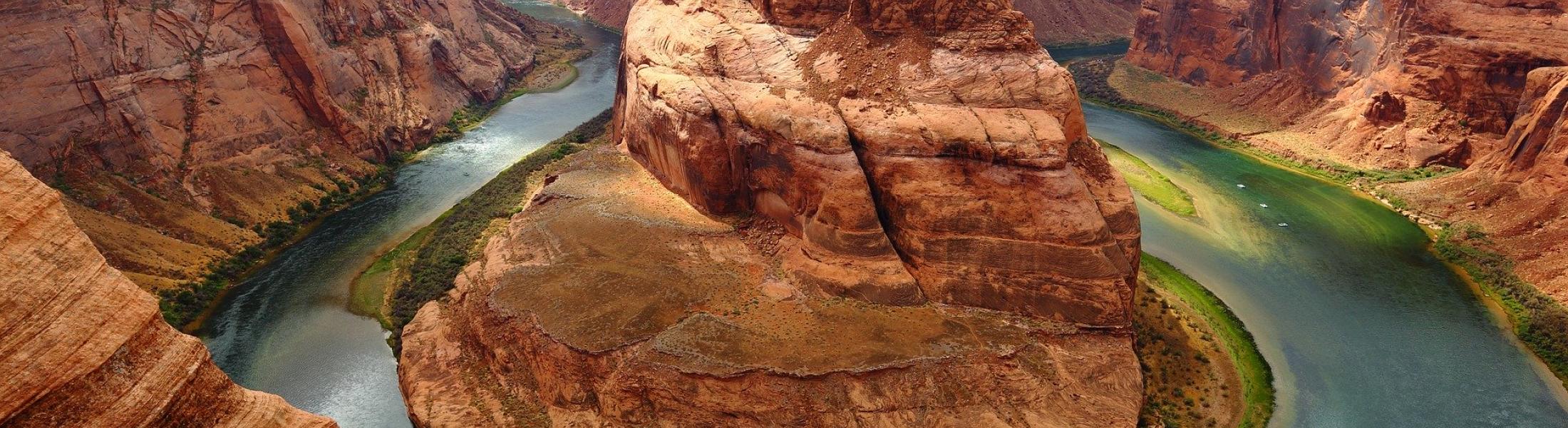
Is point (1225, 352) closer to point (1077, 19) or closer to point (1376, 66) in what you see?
point (1376, 66)

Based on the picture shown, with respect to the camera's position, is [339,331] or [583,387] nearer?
[583,387]

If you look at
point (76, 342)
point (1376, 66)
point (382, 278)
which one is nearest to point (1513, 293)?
point (1376, 66)

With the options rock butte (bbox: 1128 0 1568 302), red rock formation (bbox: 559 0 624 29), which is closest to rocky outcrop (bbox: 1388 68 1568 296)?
rock butte (bbox: 1128 0 1568 302)

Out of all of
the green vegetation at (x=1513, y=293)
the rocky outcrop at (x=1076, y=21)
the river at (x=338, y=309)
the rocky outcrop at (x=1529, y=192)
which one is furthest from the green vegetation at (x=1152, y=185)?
the rocky outcrop at (x=1076, y=21)

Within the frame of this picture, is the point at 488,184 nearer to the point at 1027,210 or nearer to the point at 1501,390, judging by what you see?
the point at 1027,210

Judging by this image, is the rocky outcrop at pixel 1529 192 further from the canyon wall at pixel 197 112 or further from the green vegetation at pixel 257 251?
the canyon wall at pixel 197 112

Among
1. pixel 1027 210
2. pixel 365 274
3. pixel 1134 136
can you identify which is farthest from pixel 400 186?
pixel 1134 136
